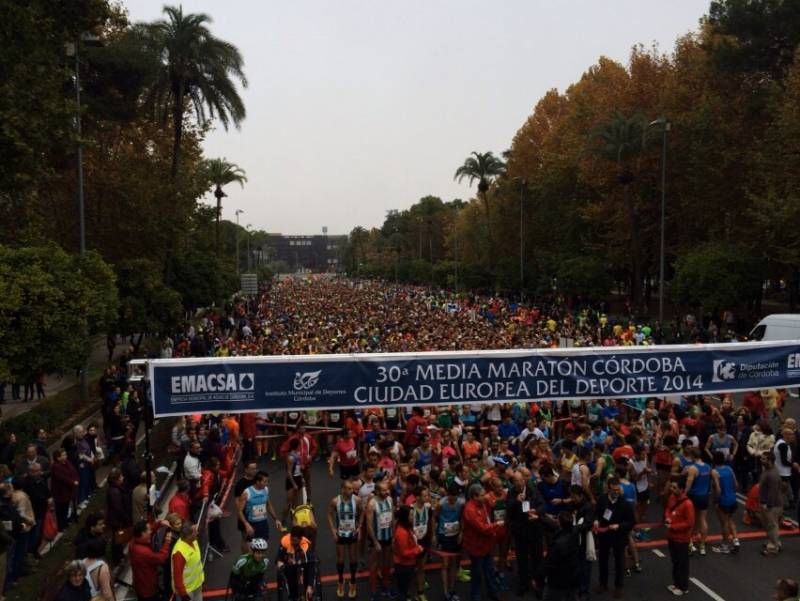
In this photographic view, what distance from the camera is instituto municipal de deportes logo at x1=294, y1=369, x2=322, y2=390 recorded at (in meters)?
9.05

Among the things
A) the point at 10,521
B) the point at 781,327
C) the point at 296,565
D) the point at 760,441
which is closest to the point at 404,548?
the point at 296,565

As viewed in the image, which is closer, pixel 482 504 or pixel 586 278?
pixel 482 504

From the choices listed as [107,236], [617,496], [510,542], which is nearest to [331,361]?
[510,542]

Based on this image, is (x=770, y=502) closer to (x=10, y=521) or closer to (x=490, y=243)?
(x=10, y=521)

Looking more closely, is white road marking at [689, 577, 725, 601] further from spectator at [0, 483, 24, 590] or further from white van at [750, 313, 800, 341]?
white van at [750, 313, 800, 341]

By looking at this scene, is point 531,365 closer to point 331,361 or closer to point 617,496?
point 617,496

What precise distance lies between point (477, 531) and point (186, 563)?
324 centimetres

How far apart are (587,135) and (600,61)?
36.8 ft

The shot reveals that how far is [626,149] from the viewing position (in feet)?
122

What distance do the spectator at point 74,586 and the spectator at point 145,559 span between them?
29.7 inches

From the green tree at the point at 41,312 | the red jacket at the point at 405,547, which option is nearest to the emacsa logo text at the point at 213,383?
the red jacket at the point at 405,547

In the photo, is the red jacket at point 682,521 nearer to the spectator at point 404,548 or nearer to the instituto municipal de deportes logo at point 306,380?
the spectator at point 404,548

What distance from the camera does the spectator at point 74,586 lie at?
6.17 metres

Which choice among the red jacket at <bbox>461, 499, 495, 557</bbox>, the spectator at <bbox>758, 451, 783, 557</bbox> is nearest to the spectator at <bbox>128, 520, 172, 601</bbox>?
the red jacket at <bbox>461, 499, 495, 557</bbox>
